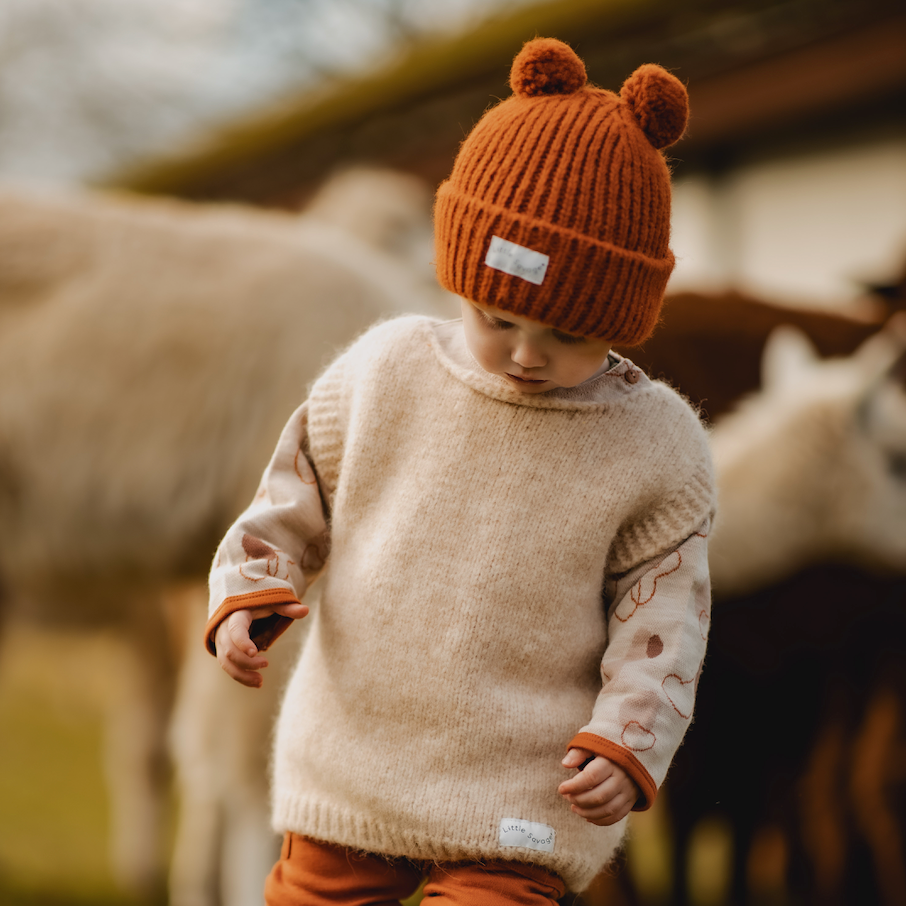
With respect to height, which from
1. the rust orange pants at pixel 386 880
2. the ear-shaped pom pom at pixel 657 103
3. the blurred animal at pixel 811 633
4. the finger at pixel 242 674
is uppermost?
the ear-shaped pom pom at pixel 657 103

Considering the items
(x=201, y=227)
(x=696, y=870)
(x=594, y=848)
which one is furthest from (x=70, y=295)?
(x=696, y=870)

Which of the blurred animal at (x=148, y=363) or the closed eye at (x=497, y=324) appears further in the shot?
the blurred animal at (x=148, y=363)

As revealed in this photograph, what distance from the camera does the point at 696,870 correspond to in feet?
12.5

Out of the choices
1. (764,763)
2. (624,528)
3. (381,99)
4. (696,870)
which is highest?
(624,528)

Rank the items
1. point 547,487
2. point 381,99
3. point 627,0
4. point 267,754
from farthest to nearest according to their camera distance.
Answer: point 381,99 → point 627,0 → point 267,754 → point 547,487

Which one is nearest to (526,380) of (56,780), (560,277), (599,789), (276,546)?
(560,277)

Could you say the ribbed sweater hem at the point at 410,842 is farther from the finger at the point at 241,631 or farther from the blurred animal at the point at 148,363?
the blurred animal at the point at 148,363

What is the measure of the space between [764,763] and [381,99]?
15.8 ft

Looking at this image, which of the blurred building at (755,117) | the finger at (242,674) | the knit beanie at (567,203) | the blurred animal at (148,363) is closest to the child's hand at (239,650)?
the finger at (242,674)

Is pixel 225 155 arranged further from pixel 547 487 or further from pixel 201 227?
pixel 547 487

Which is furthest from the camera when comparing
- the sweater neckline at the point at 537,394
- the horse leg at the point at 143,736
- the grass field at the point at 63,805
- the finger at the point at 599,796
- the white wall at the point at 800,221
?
the white wall at the point at 800,221

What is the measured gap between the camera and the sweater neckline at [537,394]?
1269 mm

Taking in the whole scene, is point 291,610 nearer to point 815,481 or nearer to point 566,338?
point 566,338

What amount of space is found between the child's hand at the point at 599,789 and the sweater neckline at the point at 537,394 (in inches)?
16.3
